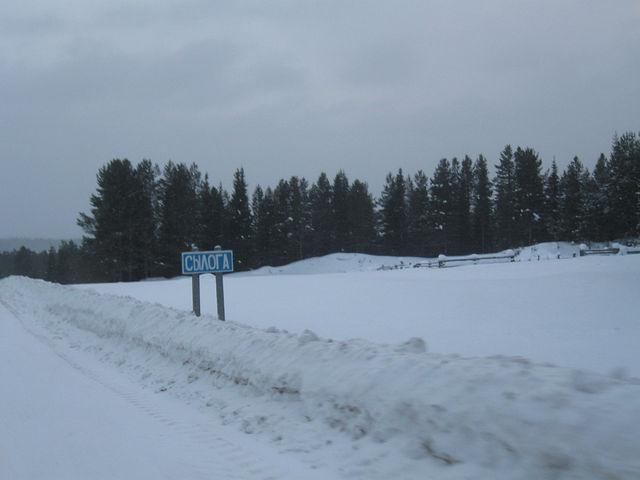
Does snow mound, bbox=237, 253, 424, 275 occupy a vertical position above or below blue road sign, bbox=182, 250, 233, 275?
below

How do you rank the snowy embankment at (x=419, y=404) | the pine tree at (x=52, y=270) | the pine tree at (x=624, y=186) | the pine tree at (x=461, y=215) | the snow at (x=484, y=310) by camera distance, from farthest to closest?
the pine tree at (x=52, y=270)
the pine tree at (x=461, y=215)
the pine tree at (x=624, y=186)
the snow at (x=484, y=310)
the snowy embankment at (x=419, y=404)

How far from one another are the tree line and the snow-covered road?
168 ft

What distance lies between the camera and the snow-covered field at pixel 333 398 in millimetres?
4262

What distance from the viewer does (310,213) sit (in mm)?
87125

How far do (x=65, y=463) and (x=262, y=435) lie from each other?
1.91 m

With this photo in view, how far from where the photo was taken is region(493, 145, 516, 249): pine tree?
75562 mm

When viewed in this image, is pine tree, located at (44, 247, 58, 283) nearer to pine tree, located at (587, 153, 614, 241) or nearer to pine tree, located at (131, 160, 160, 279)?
pine tree, located at (131, 160, 160, 279)

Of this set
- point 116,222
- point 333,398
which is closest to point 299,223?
point 116,222

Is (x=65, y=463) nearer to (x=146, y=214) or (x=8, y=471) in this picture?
(x=8, y=471)

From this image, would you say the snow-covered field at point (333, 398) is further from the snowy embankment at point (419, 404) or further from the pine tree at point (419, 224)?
the pine tree at point (419, 224)

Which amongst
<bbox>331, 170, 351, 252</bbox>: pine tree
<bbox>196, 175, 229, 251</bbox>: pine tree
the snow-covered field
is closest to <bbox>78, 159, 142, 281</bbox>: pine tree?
<bbox>196, 175, 229, 251</bbox>: pine tree

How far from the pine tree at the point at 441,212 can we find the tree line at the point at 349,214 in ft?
0.48

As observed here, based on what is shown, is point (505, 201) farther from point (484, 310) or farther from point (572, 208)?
point (484, 310)

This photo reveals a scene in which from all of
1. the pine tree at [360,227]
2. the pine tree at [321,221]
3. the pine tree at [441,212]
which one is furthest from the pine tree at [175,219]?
the pine tree at [441,212]
